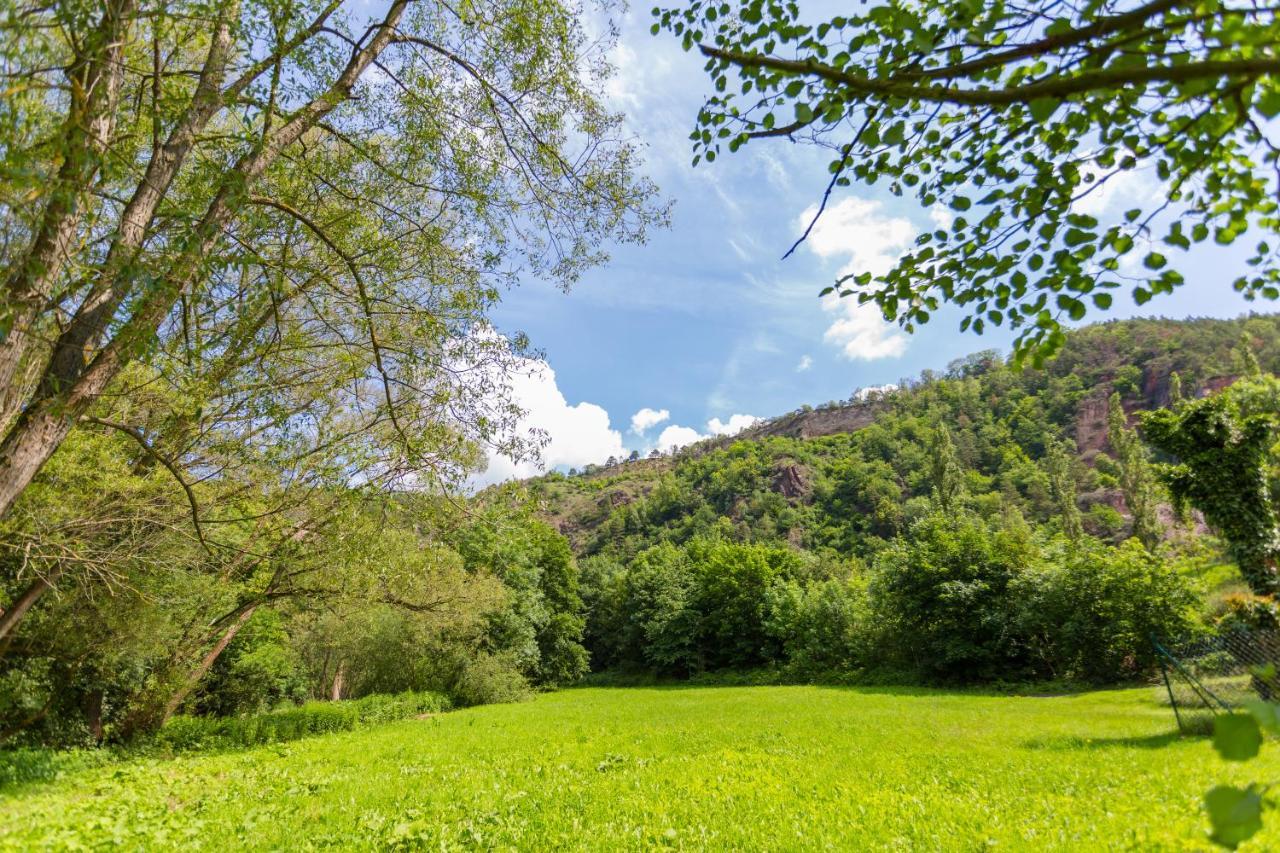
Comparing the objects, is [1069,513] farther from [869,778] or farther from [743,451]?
[743,451]

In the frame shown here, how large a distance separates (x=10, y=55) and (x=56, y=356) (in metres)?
1.66

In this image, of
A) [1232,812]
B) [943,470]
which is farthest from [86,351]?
[943,470]

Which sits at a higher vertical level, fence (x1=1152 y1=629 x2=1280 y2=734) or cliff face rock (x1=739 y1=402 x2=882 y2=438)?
cliff face rock (x1=739 y1=402 x2=882 y2=438)

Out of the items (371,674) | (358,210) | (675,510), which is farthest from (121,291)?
(675,510)

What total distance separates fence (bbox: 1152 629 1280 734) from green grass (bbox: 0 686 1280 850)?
0.63 meters

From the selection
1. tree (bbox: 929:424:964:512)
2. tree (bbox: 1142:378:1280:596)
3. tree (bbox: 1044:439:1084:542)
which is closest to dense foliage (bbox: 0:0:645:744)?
tree (bbox: 1142:378:1280:596)

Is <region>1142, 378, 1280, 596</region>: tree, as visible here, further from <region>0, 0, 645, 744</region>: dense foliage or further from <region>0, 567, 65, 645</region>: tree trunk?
<region>0, 567, 65, 645</region>: tree trunk

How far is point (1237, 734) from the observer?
104 centimetres

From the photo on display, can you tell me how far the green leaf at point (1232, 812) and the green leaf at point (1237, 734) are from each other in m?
0.06

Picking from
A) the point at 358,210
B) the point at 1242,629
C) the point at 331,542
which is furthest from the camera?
the point at 1242,629

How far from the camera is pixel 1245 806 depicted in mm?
959

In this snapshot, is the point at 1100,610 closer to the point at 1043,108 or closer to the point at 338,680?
the point at 1043,108

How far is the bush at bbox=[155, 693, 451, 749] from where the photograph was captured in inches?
661

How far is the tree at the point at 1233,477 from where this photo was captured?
1388 centimetres
